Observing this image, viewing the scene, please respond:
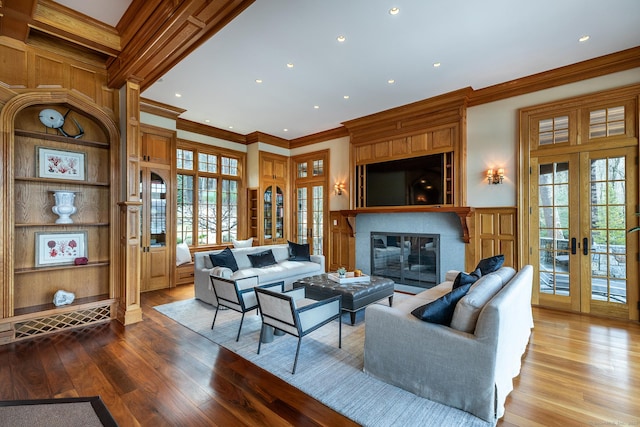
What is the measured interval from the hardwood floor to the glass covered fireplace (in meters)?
2.03

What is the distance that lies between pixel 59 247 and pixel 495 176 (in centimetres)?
614

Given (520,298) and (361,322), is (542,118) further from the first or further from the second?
(361,322)

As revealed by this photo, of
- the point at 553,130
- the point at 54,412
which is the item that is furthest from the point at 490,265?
the point at 54,412

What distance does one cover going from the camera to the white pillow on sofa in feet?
19.7

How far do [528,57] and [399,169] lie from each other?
8.09ft

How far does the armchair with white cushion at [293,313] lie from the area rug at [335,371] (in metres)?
0.16

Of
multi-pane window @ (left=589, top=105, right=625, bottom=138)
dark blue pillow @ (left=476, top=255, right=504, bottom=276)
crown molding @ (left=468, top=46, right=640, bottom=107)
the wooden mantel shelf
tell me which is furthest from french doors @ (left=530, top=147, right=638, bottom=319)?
dark blue pillow @ (left=476, top=255, right=504, bottom=276)

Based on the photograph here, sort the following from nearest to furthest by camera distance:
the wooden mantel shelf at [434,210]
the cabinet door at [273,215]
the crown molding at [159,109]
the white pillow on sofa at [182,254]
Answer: the wooden mantel shelf at [434,210] < the crown molding at [159,109] < the white pillow on sofa at [182,254] < the cabinet door at [273,215]

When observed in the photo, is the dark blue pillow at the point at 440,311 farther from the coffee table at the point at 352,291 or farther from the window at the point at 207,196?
the window at the point at 207,196

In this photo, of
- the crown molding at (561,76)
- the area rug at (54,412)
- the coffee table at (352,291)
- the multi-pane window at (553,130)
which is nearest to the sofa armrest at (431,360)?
the coffee table at (352,291)

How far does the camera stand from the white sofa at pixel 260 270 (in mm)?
4641

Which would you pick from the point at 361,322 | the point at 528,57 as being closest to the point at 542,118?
the point at 528,57

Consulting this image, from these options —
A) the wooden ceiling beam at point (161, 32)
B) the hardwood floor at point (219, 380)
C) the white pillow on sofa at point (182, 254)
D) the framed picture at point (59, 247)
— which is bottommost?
the hardwood floor at point (219, 380)

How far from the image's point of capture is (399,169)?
566 centimetres
